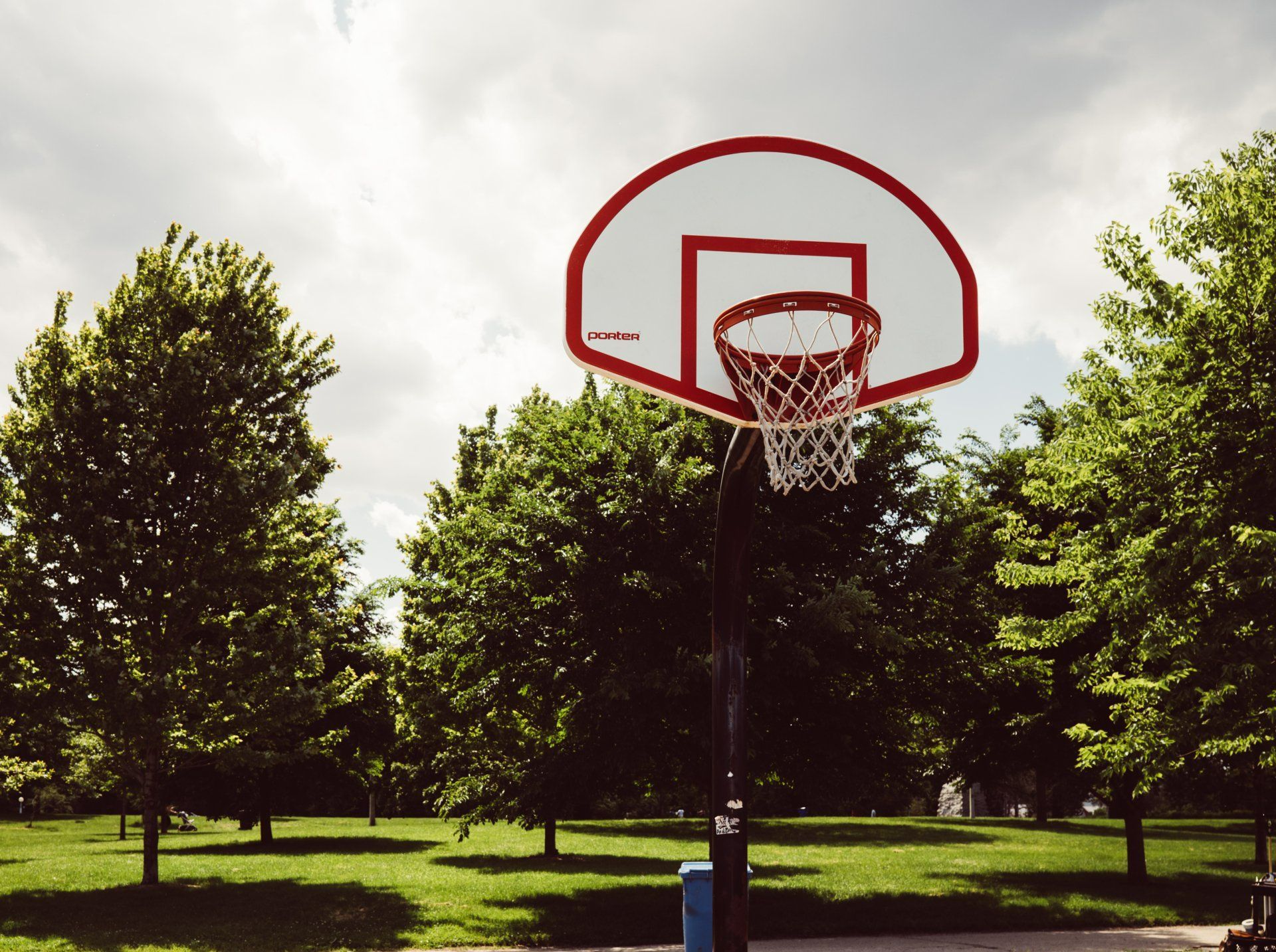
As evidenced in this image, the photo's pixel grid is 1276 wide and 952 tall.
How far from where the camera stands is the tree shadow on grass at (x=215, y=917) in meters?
11.8

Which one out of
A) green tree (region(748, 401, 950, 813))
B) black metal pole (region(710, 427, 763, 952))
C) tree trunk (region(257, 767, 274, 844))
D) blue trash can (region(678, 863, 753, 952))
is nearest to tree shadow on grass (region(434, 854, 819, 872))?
green tree (region(748, 401, 950, 813))

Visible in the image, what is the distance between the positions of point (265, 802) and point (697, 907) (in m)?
20.6

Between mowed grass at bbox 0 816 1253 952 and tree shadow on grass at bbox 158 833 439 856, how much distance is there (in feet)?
0.41

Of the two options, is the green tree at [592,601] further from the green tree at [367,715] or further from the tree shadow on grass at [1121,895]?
the green tree at [367,715]

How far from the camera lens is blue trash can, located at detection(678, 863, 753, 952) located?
33.8 ft

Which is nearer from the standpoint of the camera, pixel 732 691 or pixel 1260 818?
pixel 732 691

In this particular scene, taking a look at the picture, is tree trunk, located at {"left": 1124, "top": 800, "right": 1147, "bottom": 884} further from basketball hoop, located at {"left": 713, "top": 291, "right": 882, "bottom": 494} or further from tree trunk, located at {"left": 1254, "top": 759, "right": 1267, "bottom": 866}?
basketball hoop, located at {"left": 713, "top": 291, "right": 882, "bottom": 494}

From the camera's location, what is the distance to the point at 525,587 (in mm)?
14250

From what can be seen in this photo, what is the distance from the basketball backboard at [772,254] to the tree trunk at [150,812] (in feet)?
41.6

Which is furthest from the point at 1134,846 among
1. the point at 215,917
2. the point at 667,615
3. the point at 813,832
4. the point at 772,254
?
the point at 215,917

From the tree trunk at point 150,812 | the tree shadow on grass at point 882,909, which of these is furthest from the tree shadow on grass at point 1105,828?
the tree trunk at point 150,812

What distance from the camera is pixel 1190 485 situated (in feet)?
39.8

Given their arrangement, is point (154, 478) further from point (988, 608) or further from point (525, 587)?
point (988, 608)

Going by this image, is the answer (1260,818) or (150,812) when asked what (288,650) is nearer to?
(150,812)
